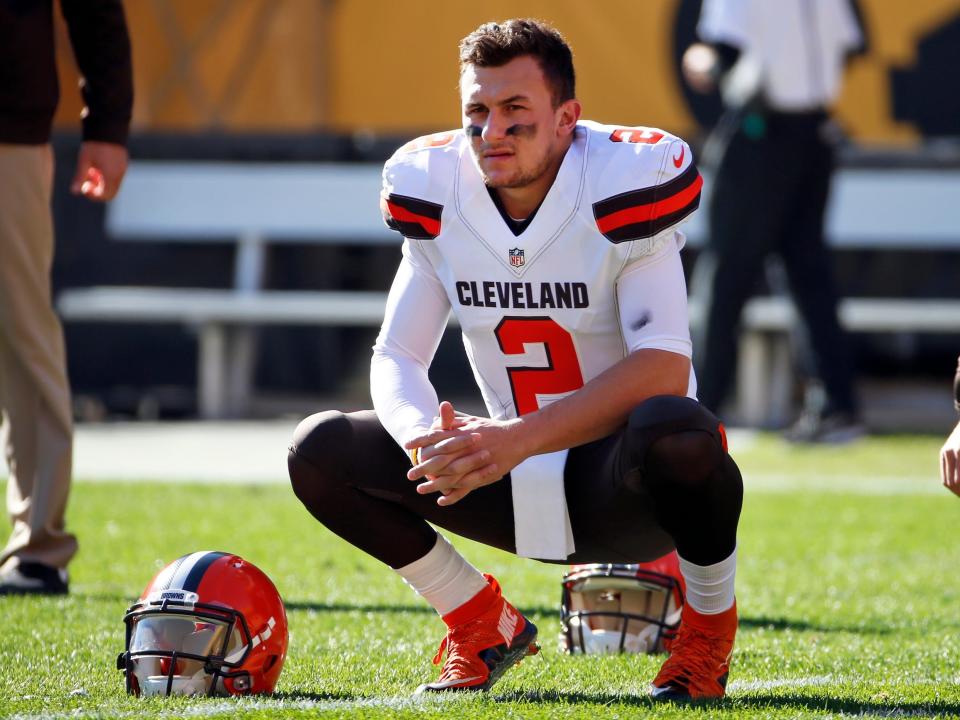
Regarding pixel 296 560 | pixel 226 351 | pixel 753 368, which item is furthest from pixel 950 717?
pixel 226 351

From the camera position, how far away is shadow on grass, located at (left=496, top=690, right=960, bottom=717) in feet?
8.78

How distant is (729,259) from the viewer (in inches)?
251

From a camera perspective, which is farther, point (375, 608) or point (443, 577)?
point (375, 608)

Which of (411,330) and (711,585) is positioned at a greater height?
(411,330)

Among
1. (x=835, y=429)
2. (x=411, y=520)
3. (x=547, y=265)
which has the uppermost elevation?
(x=547, y=265)

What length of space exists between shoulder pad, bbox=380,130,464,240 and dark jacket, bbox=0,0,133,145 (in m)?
1.28

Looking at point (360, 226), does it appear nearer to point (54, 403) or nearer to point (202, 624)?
point (54, 403)

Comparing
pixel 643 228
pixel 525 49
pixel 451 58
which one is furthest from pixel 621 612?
pixel 451 58

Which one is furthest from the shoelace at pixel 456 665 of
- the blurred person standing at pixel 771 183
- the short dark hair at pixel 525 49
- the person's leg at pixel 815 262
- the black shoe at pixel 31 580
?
the person's leg at pixel 815 262

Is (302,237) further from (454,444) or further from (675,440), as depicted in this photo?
(675,440)

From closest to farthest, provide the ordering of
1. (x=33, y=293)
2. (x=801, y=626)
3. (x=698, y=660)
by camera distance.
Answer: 1. (x=698, y=660)
2. (x=801, y=626)
3. (x=33, y=293)

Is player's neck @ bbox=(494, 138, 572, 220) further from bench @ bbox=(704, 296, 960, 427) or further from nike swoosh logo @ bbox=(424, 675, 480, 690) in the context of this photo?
bench @ bbox=(704, 296, 960, 427)

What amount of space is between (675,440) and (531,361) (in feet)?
1.63

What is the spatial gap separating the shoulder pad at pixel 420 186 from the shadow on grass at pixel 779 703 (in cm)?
92
